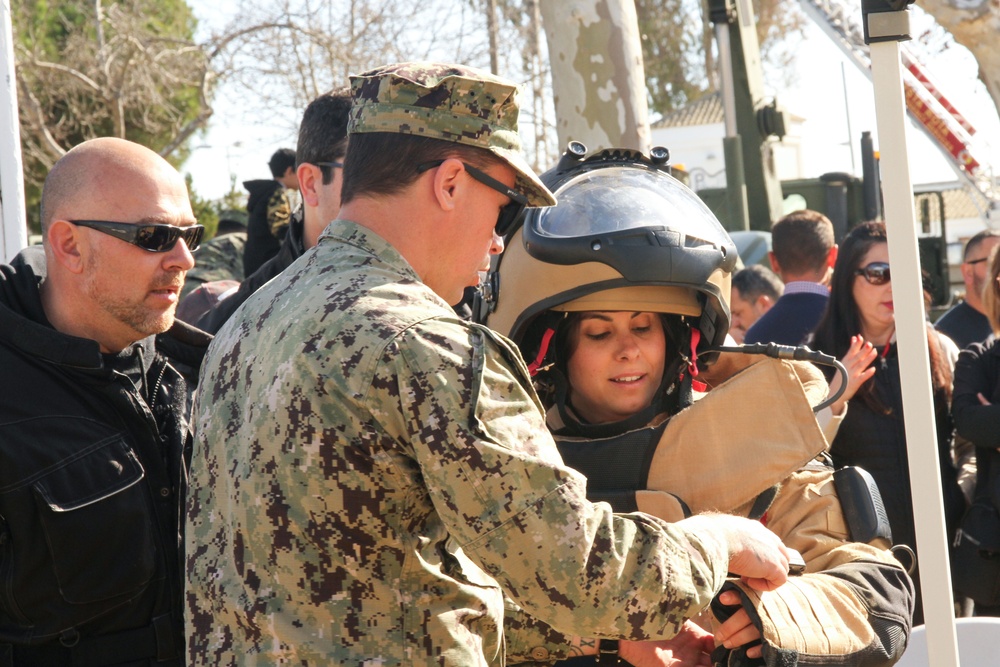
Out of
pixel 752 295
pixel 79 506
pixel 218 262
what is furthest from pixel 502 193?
pixel 218 262

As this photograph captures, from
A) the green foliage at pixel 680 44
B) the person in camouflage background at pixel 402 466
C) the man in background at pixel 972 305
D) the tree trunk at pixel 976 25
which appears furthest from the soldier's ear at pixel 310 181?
the green foliage at pixel 680 44

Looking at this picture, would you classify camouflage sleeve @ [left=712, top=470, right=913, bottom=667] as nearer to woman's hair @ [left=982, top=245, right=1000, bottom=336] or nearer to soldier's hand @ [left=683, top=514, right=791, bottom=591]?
soldier's hand @ [left=683, top=514, right=791, bottom=591]

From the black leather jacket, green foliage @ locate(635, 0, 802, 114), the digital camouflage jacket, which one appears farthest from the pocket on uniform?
green foliage @ locate(635, 0, 802, 114)

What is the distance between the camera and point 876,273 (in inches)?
181

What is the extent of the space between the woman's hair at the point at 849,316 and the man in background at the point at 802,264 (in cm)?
58

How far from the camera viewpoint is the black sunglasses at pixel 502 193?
6.47 ft

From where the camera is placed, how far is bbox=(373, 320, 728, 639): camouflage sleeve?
1755 mm

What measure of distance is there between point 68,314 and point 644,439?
1347 millimetres

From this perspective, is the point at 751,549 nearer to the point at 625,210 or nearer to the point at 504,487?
the point at 504,487

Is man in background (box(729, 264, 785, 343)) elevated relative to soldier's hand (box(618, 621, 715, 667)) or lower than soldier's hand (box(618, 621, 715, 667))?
elevated

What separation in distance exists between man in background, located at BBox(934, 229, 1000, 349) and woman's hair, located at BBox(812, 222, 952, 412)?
1.53 metres

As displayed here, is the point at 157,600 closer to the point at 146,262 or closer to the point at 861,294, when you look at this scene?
the point at 146,262

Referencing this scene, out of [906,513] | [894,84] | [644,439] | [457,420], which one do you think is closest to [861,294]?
[906,513]

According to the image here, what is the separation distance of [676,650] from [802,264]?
377 cm
